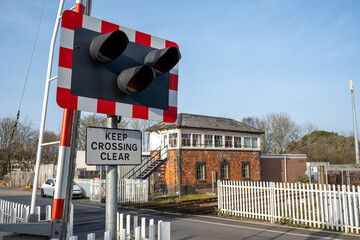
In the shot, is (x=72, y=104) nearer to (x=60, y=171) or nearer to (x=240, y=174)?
(x=60, y=171)

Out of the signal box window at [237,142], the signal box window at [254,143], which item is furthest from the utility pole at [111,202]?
the signal box window at [254,143]

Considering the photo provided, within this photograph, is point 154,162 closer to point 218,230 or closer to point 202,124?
point 202,124

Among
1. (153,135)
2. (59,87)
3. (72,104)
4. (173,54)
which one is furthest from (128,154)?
(153,135)

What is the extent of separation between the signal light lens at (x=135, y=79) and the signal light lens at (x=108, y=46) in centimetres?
19

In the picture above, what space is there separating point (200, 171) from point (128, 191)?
8555 millimetres

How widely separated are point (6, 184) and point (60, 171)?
137 ft

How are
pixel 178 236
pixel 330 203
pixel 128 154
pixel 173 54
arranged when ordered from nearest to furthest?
1. pixel 128 154
2. pixel 173 54
3. pixel 178 236
4. pixel 330 203

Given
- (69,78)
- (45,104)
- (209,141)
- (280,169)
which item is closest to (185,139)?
(209,141)

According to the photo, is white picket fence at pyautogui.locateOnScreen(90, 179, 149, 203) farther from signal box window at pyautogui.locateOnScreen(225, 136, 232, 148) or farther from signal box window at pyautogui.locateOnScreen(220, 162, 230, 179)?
signal box window at pyautogui.locateOnScreen(225, 136, 232, 148)

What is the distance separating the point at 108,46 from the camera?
2688mm

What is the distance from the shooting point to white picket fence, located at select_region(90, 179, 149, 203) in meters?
19.2

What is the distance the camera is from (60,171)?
10.9 ft

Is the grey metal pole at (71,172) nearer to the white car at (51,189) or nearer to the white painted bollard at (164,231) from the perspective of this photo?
the white painted bollard at (164,231)

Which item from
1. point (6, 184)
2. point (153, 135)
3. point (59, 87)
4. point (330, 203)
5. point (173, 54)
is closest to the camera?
point (59, 87)
